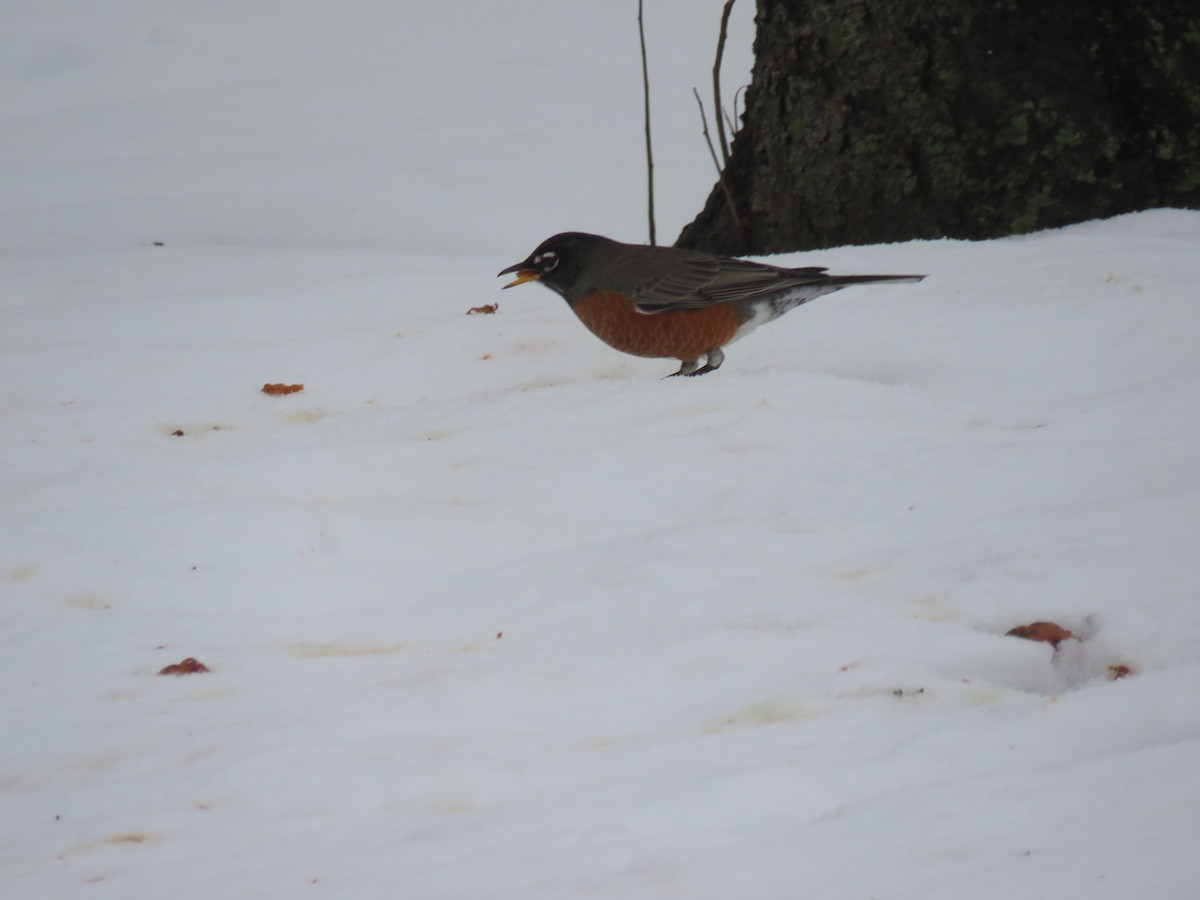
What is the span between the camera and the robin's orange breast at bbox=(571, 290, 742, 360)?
13.9 feet

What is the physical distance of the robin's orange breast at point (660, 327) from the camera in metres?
4.23

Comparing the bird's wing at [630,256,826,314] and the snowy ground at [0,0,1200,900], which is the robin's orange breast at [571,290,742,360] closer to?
the bird's wing at [630,256,826,314]

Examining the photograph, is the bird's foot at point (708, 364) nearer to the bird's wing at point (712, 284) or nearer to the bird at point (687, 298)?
the bird at point (687, 298)

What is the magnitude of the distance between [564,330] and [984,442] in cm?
201

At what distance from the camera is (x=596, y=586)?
107 inches

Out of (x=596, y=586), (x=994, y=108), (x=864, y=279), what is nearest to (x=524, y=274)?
(x=864, y=279)

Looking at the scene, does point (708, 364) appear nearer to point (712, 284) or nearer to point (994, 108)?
point (712, 284)

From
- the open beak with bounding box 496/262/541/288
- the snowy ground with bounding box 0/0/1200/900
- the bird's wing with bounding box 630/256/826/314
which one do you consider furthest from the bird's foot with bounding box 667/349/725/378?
the open beak with bounding box 496/262/541/288

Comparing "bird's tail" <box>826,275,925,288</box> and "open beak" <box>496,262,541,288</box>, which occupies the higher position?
"open beak" <box>496,262,541,288</box>

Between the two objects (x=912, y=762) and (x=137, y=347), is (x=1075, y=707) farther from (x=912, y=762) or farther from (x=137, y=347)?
(x=137, y=347)

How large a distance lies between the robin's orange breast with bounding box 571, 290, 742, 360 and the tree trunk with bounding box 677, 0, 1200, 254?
4.53 ft

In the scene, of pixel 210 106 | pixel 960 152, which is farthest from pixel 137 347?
pixel 210 106

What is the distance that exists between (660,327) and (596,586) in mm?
1673

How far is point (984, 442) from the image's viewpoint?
3.23 meters
